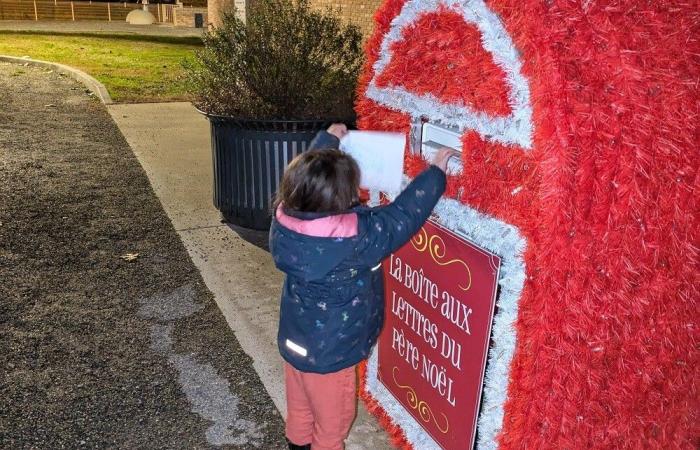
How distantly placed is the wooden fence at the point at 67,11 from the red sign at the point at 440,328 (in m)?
32.5

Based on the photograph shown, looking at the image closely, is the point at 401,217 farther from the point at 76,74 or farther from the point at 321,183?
the point at 76,74

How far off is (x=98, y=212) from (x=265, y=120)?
6.63 feet

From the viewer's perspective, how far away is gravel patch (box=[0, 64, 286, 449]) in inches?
116

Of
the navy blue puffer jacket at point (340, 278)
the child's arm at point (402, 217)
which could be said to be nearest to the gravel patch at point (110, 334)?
the navy blue puffer jacket at point (340, 278)

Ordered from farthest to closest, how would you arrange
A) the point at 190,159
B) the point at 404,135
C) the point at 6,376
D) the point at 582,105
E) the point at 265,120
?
the point at 190,159 → the point at 265,120 → the point at 6,376 → the point at 404,135 → the point at 582,105

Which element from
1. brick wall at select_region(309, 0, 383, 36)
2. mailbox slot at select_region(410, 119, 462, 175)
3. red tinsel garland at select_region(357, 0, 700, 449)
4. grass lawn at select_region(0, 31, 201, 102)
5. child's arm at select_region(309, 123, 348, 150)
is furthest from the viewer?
grass lawn at select_region(0, 31, 201, 102)

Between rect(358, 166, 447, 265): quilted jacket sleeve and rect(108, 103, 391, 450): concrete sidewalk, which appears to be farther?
rect(108, 103, 391, 450): concrete sidewalk

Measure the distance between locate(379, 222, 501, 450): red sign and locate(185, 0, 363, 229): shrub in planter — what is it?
2.37 metres

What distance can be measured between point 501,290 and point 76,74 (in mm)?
13377

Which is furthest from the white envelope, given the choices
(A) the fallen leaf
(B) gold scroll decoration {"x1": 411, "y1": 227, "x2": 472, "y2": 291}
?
(A) the fallen leaf

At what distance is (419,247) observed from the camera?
7.97 feet

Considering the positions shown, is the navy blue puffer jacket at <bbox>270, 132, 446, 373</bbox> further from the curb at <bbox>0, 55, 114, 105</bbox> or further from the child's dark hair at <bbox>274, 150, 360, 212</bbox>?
the curb at <bbox>0, 55, 114, 105</bbox>

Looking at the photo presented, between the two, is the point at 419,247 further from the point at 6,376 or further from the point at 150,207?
the point at 150,207

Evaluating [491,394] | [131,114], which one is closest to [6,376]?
[491,394]
